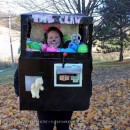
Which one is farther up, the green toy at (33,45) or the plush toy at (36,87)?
the green toy at (33,45)

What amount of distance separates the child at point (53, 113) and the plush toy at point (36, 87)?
1.00 ft

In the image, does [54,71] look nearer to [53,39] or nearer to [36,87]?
[36,87]

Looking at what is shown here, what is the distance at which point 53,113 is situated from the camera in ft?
12.2

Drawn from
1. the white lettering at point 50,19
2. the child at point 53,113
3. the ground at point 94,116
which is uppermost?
the white lettering at point 50,19

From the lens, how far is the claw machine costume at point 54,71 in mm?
3424

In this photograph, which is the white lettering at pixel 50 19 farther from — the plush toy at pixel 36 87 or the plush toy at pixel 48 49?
the plush toy at pixel 36 87

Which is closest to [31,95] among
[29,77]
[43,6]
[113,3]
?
[29,77]

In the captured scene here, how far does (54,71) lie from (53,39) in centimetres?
38

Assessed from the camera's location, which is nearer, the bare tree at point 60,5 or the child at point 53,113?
the child at point 53,113

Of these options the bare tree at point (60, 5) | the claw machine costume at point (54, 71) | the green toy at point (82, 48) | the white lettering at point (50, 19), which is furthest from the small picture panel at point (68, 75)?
the bare tree at point (60, 5)

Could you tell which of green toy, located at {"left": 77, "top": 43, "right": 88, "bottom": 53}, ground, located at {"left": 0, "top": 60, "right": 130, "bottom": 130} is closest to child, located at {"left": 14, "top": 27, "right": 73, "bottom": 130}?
green toy, located at {"left": 77, "top": 43, "right": 88, "bottom": 53}

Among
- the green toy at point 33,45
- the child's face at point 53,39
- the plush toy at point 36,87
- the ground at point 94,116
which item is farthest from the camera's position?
the ground at point 94,116

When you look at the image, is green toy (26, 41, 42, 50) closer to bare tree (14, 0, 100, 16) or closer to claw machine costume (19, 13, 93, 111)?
claw machine costume (19, 13, 93, 111)

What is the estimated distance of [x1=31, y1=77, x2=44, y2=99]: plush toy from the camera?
3.41 meters
